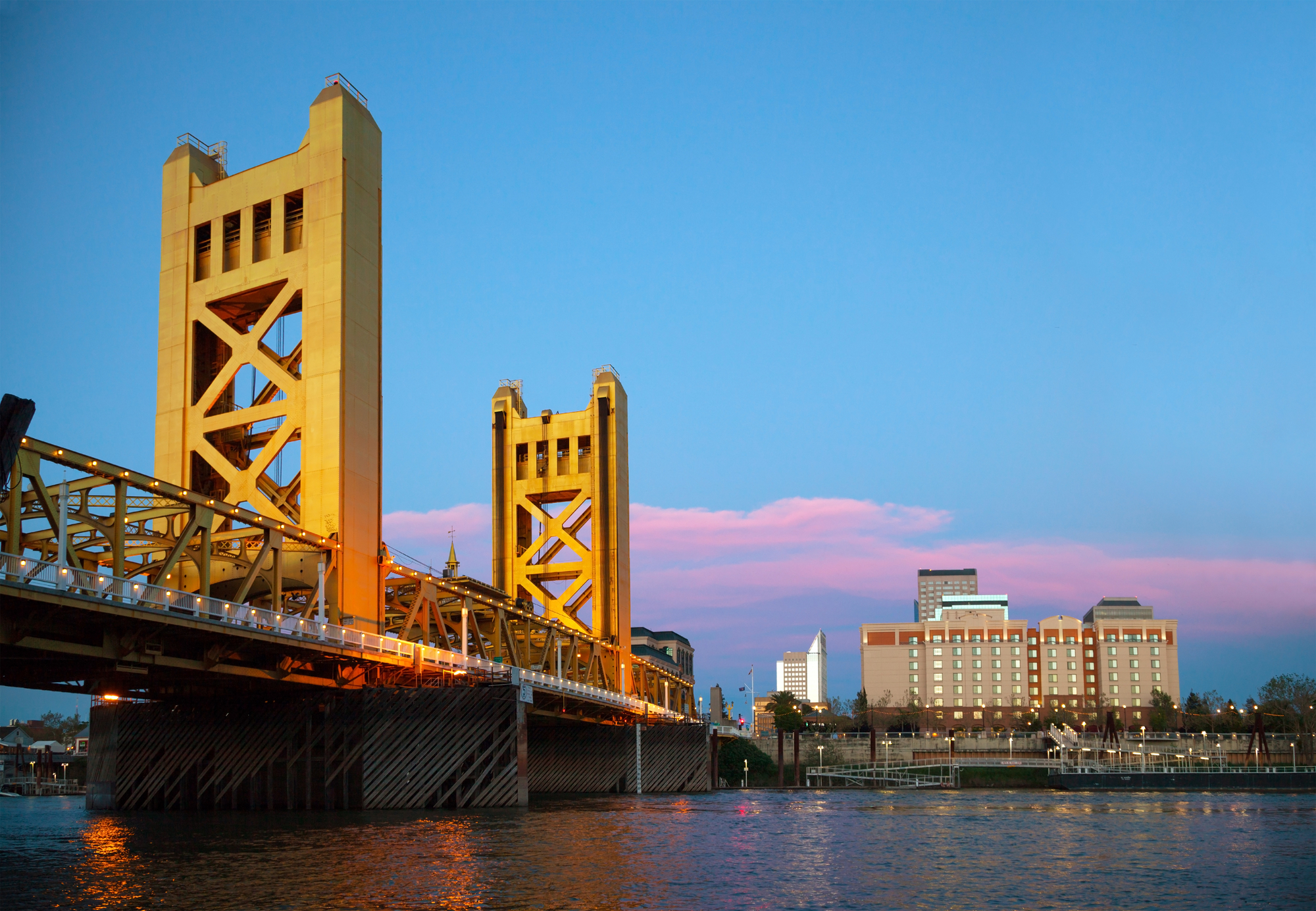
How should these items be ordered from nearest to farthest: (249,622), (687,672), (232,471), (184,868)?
(184,868), (249,622), (232,471), (687,672)

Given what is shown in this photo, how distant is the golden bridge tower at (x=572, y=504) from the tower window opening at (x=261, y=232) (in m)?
39.4

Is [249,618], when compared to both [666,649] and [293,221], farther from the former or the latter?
[666,649]

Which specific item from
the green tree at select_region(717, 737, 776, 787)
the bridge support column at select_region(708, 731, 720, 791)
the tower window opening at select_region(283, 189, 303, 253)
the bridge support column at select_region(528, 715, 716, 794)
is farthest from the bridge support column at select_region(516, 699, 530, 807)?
the green tree at select_region(717, 737, 776, 787)

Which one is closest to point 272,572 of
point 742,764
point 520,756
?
point 520,756

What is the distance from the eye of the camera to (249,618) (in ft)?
134

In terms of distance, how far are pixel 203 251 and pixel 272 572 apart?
2007cm

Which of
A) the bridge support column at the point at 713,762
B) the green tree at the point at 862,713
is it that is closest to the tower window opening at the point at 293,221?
the bridge support column at the point at 713,762

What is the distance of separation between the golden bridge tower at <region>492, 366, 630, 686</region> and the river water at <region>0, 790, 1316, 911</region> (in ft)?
132

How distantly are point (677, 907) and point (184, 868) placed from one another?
12418 mm

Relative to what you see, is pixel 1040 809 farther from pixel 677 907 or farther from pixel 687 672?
pixel 687 672

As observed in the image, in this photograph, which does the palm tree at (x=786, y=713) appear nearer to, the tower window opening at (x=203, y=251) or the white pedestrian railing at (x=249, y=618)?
the white pedestrian railing at (x=249, y=618)

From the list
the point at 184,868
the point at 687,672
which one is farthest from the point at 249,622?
the point at 687,672

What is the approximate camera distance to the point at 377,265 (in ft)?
188

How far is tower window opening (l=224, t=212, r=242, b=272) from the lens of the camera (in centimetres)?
5869
